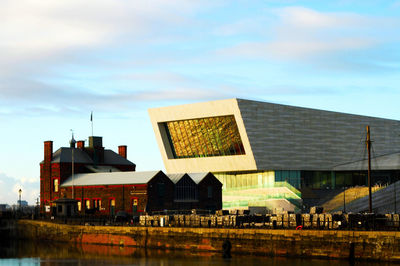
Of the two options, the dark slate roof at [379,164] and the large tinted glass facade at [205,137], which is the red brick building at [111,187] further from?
the dark slate roof at [379,164]

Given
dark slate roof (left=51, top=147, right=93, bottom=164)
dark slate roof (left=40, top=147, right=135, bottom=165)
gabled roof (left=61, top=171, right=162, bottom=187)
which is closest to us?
gabled roof (left=61, top=171, right=162, bottom=187)

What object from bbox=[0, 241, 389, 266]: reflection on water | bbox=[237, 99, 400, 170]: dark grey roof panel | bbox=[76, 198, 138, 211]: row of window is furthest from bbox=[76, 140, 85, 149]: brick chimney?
bbox=[0, 241, 389, 266]: reflection on water

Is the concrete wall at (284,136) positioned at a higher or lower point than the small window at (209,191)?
higher

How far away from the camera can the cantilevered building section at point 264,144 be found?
118 meters

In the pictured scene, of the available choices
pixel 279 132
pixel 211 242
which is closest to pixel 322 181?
pixel 279 132

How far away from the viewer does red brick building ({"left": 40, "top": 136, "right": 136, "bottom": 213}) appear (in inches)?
4469

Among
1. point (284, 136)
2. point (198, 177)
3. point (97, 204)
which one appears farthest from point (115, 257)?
point (284, 136)

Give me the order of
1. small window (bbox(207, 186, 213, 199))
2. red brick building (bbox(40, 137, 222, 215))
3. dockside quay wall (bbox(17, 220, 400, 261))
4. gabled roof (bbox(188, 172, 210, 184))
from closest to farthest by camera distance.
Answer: dockside quay wall (bbox(17, 220, 400, 261)), red brick building (bbox(40, 137, 222, 215)), gabled roof (bbox(188, 172, 210, 184)), small window (bbox(207, 186, 213, 199))

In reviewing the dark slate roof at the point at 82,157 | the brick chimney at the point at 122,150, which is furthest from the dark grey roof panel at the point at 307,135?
the brick chimney at the point at 122,150

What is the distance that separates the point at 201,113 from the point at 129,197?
88.6 ft

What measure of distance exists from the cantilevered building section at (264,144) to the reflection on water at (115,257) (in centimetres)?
4243

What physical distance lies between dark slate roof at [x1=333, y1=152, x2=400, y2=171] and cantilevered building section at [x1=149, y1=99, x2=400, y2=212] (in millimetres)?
Result: 1378

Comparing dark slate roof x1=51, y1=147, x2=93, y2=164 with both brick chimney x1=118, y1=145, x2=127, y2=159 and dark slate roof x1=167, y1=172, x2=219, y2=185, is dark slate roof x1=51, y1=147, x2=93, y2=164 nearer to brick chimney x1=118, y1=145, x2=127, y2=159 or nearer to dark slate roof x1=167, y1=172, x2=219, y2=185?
brick chimney x1=118, y1=145, x2=127, y2=159

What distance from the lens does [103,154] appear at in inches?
4801
